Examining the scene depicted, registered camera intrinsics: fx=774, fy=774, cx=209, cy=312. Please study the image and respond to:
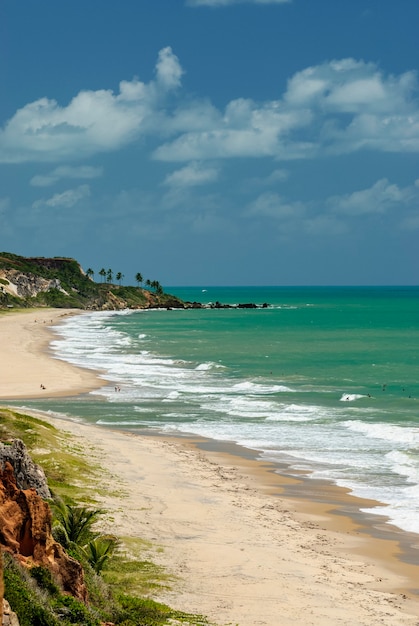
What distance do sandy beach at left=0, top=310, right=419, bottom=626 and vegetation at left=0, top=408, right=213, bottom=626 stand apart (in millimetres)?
663

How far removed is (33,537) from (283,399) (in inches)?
1491

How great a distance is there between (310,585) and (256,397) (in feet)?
111

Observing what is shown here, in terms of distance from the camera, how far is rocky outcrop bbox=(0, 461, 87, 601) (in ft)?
49.4

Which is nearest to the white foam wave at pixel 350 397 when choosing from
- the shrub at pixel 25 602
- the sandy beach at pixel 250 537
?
the sandy beach at pixel 250 537

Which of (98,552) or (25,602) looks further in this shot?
(98,552)

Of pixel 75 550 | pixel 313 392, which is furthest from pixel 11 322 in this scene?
Result: pixel 75 550

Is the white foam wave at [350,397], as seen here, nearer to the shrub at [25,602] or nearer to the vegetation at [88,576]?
the vegetation at [88,576]

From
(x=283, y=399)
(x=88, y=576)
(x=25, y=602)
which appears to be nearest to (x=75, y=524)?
(x=88, y=576)

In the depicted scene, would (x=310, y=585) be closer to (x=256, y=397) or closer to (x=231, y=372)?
(x=256, y=397)

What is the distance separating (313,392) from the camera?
186 ft

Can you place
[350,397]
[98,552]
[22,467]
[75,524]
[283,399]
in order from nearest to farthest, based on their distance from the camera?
[98,552] < [75,524] < [22,467] < [283,399] < [350,397]

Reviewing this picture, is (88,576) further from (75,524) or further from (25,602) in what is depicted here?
(25,602)

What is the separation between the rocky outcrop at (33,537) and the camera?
15.1 meters

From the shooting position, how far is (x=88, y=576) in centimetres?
1719
